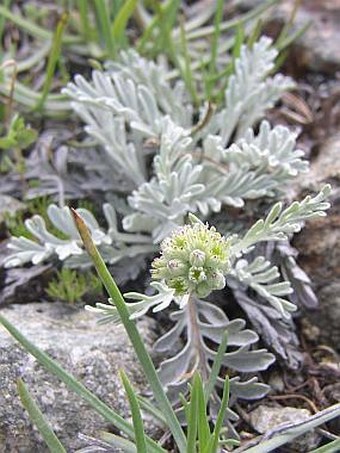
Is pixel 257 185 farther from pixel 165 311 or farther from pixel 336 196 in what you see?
pixel 165 311

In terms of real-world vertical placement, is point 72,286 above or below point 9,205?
below

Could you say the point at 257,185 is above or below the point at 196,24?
below

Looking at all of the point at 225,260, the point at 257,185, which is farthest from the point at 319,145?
the point at 225,260

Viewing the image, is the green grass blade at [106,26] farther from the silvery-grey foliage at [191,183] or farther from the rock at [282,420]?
the rock at [282,420]

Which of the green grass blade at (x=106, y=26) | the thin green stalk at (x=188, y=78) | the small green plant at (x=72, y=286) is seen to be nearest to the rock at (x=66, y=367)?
the small green plant at (x=72, y=286)

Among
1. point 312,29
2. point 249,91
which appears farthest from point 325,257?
point 312,29

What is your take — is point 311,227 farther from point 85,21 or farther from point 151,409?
point 85,21
